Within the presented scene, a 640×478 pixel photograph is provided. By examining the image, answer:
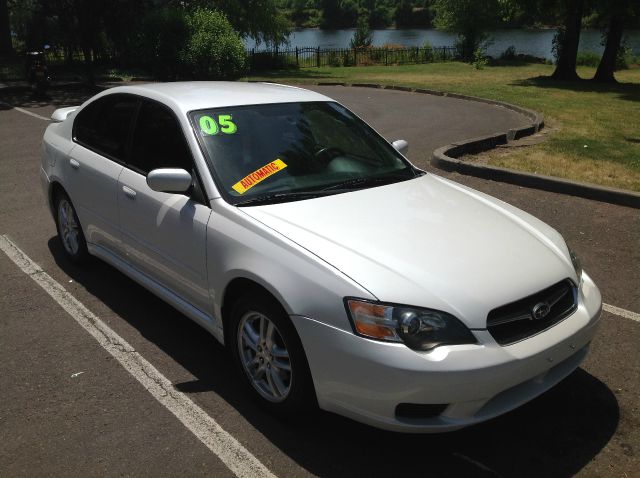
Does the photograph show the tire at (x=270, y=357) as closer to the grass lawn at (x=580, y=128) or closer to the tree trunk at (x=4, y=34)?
the grass lawn at (x=580, y=128)

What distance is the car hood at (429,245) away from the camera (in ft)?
9.53

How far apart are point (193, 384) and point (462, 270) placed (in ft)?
5.66

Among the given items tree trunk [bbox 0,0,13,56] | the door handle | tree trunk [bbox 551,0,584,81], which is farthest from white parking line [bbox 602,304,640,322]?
tree trunk [bbox 0,0,13,56]

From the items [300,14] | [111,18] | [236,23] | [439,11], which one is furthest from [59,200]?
[300,14]

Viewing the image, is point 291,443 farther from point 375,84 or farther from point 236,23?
point 236,23

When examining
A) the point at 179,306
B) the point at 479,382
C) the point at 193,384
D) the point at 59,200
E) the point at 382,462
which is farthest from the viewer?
the point at 59,200

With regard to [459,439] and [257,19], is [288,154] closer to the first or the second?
[459,439]

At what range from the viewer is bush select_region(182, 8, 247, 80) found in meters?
23.0

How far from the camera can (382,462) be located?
305 cm

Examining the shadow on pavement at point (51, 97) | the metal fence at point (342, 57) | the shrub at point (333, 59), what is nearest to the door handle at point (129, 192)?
the shadow on pavement at point (51, 97)

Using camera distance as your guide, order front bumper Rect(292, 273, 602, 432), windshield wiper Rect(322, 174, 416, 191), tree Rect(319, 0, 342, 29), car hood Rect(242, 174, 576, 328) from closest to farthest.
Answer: front bumper Rect(292, 273, 602, 432)
car hood Rect(242, 174, 576, 328)
windshield wiper Rect(322, 174, 416, 191)
tree Rect(319, 0, 342, 29)

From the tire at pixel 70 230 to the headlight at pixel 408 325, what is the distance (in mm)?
3155

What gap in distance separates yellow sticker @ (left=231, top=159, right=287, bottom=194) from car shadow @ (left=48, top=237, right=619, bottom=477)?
1.13 m

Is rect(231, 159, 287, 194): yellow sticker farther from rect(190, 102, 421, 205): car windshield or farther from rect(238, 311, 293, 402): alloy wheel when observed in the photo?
rect(238, 311, 293, 402): alloy wheel
